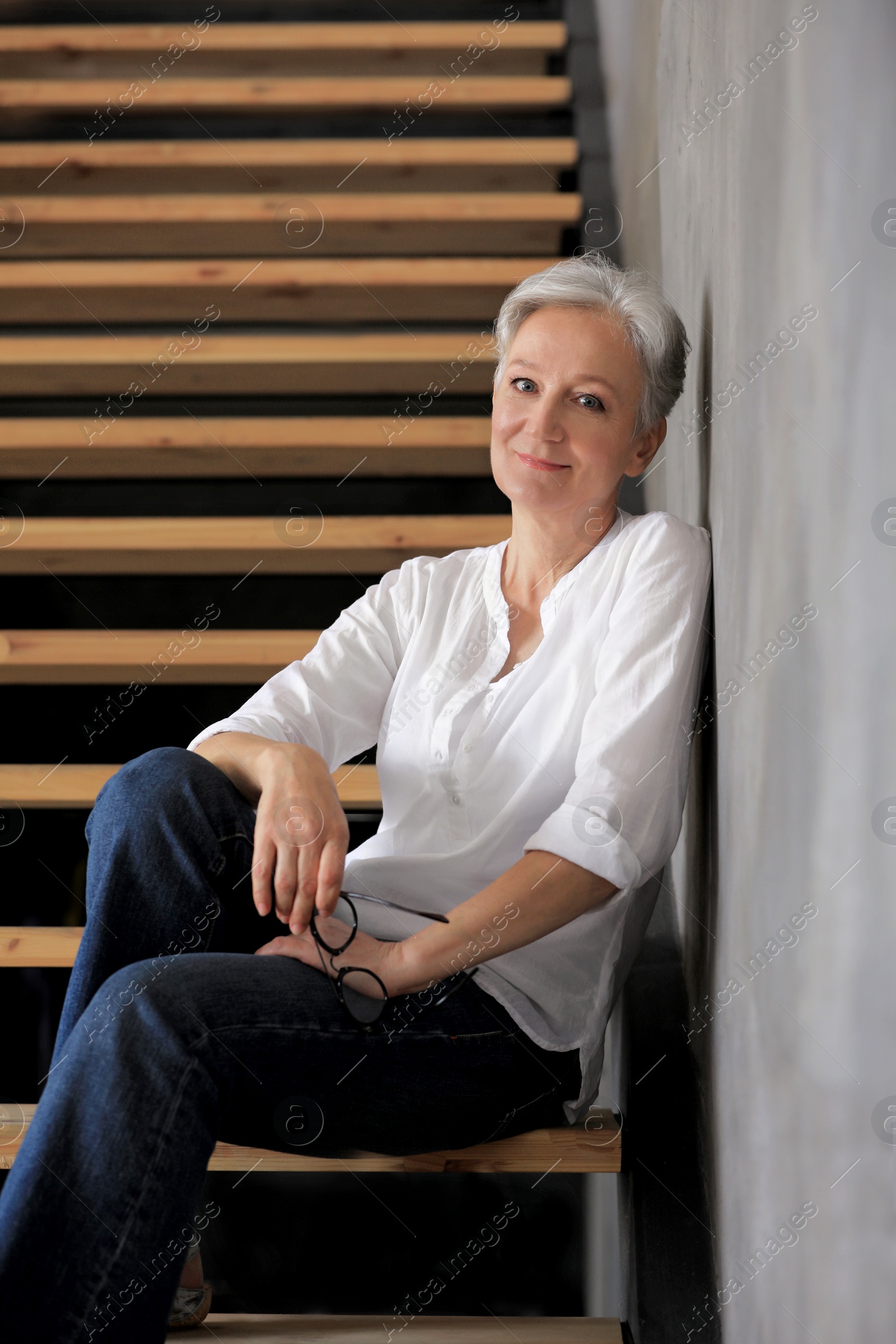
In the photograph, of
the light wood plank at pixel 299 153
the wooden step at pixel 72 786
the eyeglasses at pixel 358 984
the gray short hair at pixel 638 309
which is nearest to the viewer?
the eyeglasses at pixel 358 984

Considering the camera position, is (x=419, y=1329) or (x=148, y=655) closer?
(x=419, y=1329)

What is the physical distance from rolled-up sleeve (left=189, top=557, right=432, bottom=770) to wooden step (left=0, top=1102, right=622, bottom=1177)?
0.40m

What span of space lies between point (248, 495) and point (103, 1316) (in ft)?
4.39

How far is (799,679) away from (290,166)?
1880 mm

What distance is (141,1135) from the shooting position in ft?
2.57

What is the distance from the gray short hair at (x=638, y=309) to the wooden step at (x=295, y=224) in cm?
98

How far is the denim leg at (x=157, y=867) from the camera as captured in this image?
3.21 feet

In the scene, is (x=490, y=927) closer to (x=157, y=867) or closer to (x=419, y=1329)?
(x=157, y=867)

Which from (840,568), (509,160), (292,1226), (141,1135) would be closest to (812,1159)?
(840,568)

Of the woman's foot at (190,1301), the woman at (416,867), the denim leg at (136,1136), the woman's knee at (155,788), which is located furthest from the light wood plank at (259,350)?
the woman's foot at (190,1301)

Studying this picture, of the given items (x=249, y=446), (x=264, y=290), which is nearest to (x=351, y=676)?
(x=249, y=446)

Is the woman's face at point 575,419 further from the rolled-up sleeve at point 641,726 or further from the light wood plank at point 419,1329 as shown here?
the light wood plank at point 419,1329

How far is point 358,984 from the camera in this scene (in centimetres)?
93

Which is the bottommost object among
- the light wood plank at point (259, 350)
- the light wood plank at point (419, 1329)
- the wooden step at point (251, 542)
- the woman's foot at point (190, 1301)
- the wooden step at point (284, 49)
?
the light wood plank at point (419, 1329)
